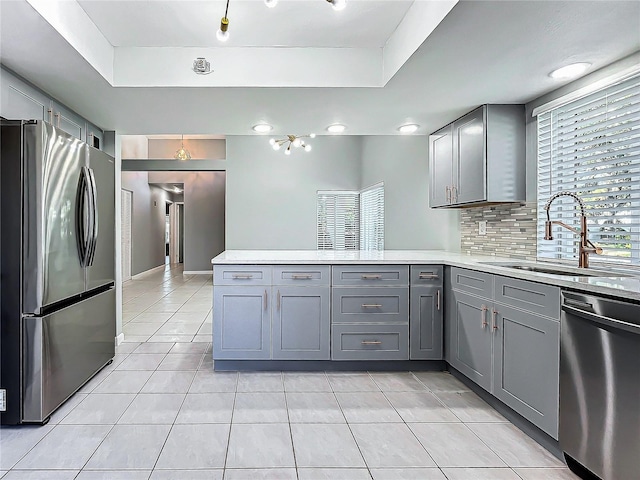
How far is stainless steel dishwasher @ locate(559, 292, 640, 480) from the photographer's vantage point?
1515 mm

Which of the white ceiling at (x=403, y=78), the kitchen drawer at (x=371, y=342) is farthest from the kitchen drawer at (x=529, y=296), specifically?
the white ceiling at (x=403, y=78)

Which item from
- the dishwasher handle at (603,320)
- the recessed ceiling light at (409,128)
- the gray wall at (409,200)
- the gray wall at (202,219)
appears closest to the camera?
the dishwasher handle at (603,320)

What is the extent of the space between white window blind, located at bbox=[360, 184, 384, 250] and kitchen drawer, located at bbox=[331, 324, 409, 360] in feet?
10.6

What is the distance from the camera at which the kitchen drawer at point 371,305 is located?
312cm

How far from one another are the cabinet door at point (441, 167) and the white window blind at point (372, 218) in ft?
8.26

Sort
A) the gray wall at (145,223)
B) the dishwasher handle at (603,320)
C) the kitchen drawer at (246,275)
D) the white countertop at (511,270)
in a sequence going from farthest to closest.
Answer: the gray wall at (145,223) < the kitchen drawer at (246,275) < the white countertop at (511,270) < the dishwasher handle at (603,320)

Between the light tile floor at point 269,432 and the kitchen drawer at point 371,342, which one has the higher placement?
the kitchen drawer at point 371,342

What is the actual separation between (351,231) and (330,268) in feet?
15.8

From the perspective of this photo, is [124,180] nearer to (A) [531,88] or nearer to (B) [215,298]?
(B) [215,298]

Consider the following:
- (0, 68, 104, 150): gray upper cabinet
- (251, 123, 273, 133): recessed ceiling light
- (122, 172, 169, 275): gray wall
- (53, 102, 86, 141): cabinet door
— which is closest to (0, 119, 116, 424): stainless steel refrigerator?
(0, 68, 104, 150): gray upper cabinet

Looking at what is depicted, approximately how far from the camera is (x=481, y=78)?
2471 mm

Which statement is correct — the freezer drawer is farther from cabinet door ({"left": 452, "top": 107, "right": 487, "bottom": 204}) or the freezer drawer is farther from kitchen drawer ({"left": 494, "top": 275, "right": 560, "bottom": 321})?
cabinet door ({"left": 452, "top": 107, "right": 487, "bottom": 204})

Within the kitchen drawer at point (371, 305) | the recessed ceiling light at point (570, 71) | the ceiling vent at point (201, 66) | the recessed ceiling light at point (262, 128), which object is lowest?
the kitchen drawer at point (371, 305)

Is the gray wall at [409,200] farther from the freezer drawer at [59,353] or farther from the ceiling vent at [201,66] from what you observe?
the freezer drawer at [59,353]
